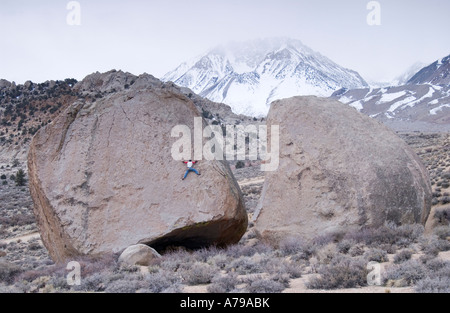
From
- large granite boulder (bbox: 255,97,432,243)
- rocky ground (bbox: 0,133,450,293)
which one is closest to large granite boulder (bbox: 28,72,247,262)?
rocky ground (bbox: 0,133,450,293)

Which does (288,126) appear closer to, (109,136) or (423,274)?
(109,136)

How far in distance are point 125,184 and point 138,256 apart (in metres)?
2.01

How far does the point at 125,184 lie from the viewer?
993 centimetres

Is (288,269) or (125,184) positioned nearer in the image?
(288,269)

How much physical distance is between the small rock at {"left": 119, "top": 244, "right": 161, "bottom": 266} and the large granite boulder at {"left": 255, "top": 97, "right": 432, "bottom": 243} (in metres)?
2.73

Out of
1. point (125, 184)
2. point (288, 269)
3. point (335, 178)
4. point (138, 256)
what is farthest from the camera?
point (125, 184)

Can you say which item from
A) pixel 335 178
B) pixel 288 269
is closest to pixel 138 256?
pixel 288 269

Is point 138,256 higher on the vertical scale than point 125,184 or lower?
lower

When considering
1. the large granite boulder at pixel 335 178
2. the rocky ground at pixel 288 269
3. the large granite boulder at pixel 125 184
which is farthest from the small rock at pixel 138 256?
the large granite boulder at pixel 335 178

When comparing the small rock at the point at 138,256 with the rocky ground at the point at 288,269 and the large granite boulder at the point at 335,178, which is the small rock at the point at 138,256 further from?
the large granite boulder at the point at 335,178

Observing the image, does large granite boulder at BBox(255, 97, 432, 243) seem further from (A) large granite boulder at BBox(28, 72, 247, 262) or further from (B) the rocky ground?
(A) large granite boulder at BBox(28, 72, 247, 262)

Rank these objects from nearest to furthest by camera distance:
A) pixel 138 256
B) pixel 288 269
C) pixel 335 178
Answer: pixel 288 269
pixel 138 256
pixel 335 178

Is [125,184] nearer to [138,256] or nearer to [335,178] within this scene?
[138,256]

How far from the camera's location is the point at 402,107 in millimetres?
137875
